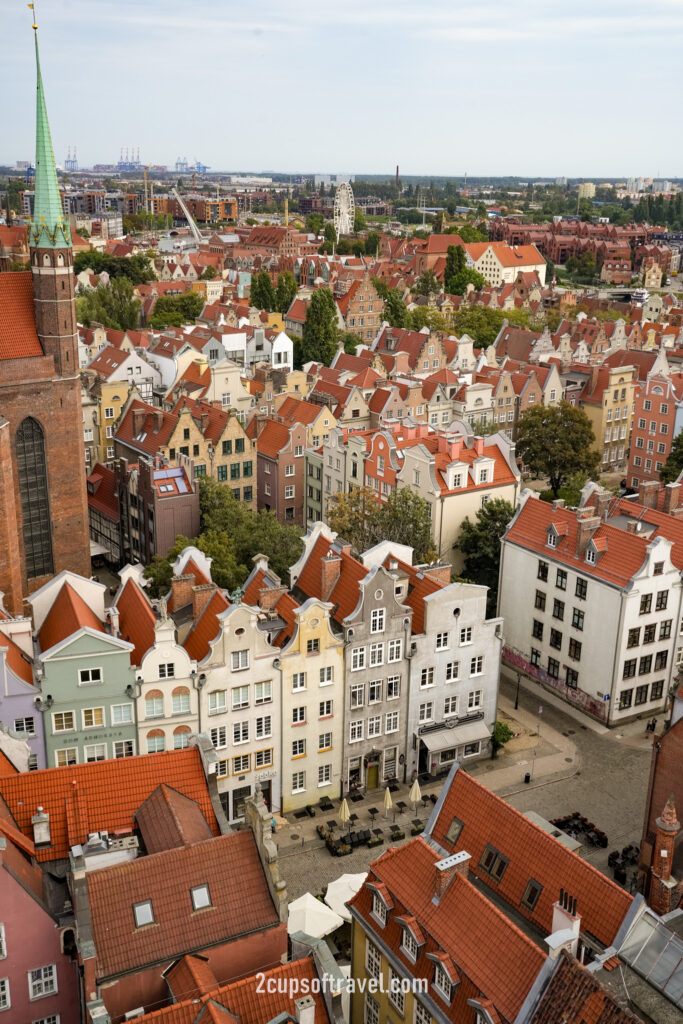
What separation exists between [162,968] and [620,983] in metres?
15.1

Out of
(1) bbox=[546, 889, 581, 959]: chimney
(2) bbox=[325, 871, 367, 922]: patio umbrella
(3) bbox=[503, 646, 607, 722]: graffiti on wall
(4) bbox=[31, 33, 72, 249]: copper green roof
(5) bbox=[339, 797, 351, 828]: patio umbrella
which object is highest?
(4) bbox=[31, 33, 72, 249]: copper green roof

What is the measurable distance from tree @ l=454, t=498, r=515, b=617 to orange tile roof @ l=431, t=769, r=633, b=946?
36.9 metres

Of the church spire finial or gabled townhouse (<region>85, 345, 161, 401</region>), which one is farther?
gabled townhouse (<region>85, 345, 161, 401</region>)

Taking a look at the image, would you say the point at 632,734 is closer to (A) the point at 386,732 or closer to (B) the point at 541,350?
(A) the point at 386,732

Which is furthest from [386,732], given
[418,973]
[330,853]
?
[418,973]

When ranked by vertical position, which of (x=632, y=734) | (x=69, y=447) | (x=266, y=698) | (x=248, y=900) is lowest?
(x=632, y=734)

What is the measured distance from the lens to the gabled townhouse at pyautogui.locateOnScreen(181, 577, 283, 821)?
5094 centimetres

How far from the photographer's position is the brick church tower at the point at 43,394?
69688 mm

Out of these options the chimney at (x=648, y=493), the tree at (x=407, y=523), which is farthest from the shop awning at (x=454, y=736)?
the chimney at (x=648, y=493)

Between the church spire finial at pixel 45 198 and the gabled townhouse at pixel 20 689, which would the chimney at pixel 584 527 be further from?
the church spire finial at pixel 45 198

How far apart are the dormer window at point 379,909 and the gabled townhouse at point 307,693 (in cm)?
1811

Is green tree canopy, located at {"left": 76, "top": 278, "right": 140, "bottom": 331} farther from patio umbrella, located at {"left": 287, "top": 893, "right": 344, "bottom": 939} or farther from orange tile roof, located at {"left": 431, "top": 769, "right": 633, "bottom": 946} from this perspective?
orange tile roof, located at {"left": 431, "top": 769, "right": 633, "bottom": 946}

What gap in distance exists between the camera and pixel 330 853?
51.4m

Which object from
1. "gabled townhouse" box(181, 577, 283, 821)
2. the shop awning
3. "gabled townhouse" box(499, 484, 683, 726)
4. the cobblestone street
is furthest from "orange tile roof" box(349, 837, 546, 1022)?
"gabled townhouse" box(499, 484, 683, 726)
